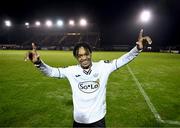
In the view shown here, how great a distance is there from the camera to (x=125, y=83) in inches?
420

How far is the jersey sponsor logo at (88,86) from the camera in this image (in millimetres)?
3031

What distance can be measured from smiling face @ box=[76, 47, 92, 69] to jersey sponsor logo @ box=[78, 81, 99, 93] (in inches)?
8.9

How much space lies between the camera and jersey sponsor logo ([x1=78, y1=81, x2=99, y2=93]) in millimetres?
3031

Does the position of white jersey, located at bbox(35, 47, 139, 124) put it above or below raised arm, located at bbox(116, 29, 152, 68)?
below

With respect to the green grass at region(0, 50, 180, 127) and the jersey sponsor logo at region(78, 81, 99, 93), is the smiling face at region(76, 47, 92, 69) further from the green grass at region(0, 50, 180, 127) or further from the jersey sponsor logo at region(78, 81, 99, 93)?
the green grass at region(0, 50, 180, 127)

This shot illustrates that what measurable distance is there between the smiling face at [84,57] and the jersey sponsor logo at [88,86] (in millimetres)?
227

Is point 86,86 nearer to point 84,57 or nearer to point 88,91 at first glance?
point 88,91

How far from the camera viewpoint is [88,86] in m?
3.04

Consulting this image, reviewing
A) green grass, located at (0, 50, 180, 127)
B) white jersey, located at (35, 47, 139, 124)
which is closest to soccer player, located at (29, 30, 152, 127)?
white jersey, located at (35, 47, 139, 124)

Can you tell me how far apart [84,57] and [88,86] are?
41 centimetres

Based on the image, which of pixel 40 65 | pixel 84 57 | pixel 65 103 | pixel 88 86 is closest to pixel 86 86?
pixel 88 86

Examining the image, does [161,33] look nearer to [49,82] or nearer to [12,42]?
[12,42]

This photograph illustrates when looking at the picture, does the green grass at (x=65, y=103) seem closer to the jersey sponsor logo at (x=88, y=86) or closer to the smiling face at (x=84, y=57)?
the jersey sponsor logo at (x=88, y=86)

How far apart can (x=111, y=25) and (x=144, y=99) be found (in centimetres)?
5649
